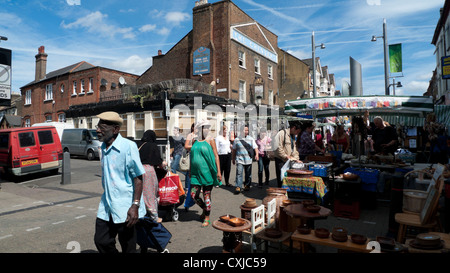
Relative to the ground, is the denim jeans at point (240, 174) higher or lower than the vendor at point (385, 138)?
lower

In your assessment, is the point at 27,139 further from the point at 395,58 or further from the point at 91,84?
the point at 395,58

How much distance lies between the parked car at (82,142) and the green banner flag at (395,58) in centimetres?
1868

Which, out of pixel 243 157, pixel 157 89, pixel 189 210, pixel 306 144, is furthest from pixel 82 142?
pixel 306 144

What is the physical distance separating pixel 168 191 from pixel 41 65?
123ft

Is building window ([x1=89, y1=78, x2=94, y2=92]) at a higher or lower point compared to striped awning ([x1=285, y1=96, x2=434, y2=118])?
higher

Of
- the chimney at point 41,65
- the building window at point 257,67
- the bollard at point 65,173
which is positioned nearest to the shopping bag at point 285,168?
the bollard at point 65,173

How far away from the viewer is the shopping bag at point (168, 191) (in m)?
4.96

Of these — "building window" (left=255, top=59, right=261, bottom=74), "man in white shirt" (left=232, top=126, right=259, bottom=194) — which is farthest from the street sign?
"building window" (left=255, top=59, right=261, bottom=74)

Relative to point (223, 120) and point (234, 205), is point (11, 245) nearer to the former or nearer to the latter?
point (234, 205)

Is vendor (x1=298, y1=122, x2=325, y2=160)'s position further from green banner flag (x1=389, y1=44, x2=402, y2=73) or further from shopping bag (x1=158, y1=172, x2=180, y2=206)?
green banner flag (x1=389, y1=44, x2=402, y2=73)

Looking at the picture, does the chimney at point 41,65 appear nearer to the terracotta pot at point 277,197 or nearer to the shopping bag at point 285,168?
the shopping bag at point 285,168

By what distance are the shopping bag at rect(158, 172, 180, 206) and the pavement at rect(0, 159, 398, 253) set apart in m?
0.41

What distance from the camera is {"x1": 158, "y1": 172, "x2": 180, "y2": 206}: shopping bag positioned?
16.3 feet

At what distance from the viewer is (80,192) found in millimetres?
8422
